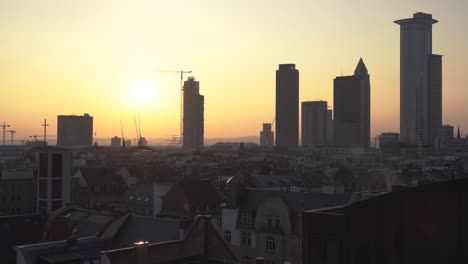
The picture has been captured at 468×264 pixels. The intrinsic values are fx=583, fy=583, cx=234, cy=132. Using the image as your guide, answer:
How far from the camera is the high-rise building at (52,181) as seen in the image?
242 ft

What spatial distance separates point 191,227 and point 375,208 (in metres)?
17.4

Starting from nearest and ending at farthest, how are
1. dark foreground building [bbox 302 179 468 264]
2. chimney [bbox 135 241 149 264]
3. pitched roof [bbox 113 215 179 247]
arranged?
1. dark foreground building [bbox 302 179 468 264]
2. chimney [bbox 135 241 149 264]
3. pitched roof [bbox 113 215 179 247]

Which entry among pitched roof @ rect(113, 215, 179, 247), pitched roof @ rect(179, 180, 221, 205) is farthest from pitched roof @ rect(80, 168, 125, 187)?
pitched roof @ rect(113, 215, 179, 247)

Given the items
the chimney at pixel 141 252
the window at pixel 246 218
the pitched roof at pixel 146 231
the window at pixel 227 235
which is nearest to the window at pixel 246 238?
the window at pixel 246 218

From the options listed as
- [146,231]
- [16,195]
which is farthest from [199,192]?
[16,195]

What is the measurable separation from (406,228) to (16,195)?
300 feet

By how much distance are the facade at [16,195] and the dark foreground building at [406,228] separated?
84.1 metres

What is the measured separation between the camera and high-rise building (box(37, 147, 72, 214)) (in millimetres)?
73625

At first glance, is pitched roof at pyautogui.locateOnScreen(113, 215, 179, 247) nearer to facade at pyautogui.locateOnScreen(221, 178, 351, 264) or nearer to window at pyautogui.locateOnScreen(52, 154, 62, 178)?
facade at pyautogui.locateOnScreen(221, 178, 351, 264)

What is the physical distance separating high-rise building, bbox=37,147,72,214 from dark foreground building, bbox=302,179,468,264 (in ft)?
177

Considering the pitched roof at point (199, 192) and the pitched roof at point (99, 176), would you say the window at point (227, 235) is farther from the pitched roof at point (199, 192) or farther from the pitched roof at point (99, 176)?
the pitched roof at point (99, 176)

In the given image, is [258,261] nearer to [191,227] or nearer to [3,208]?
[191,227]

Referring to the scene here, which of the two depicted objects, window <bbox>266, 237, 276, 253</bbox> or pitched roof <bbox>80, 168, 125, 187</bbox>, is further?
pitched roof <bbox>80, 168, 125, 187</bbox>

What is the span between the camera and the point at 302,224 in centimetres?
2903
